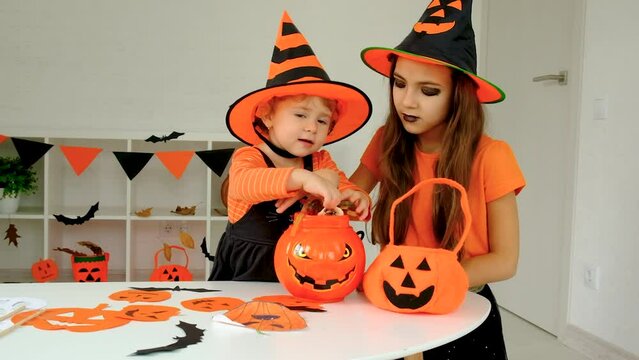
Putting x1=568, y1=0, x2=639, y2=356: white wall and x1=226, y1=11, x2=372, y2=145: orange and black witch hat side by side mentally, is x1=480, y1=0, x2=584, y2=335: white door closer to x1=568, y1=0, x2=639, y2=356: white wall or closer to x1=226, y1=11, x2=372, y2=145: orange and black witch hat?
x1=568, y1=0, x2=639, y2=356: white wall

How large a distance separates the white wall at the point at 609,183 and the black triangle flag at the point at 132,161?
2.25 m

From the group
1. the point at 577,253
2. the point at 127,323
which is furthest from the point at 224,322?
the point at 577,253

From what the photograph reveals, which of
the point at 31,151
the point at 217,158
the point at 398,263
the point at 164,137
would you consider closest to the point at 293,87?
the point at 398,263

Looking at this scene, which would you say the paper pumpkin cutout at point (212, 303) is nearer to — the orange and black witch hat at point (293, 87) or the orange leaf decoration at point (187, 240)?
the orange and black witch hat at point (293, 87)

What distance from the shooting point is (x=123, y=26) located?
3438mm

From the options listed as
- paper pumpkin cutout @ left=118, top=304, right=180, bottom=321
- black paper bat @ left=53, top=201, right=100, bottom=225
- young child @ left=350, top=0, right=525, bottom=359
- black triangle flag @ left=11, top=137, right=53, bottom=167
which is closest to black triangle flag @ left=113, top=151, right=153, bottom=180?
black paper bat @ left=53, top=201, right=100, bottom=225

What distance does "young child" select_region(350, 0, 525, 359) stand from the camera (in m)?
1.18

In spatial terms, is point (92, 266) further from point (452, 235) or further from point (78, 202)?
point (452, 235)

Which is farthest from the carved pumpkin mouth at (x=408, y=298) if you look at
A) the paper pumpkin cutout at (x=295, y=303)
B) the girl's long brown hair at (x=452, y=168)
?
the girl's long brown hair at (x=452, y=168)

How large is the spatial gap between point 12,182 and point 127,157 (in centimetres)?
63

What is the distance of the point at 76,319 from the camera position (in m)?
0.85

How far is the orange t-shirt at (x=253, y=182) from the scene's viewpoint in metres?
1.05

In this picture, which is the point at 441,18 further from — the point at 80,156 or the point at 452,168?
the point at 80,156

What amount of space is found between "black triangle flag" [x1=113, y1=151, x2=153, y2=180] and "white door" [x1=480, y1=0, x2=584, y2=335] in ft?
6.29
